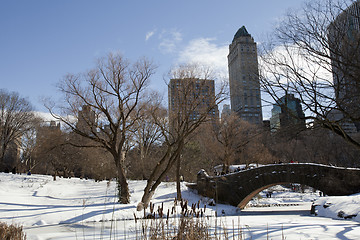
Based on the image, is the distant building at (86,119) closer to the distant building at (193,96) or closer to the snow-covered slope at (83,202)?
the snow-covered slope at (83,202)

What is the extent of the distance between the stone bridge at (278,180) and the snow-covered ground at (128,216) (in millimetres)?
1306

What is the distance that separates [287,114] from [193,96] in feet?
25.1

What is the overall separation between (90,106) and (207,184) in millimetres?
13574

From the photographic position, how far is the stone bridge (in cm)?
2055

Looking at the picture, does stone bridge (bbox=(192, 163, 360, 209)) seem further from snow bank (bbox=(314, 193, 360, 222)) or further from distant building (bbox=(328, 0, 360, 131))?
distant building (bbox=(328, 0, 360, 131))

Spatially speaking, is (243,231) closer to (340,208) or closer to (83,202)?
(83,202)

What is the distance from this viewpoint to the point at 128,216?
1334 centimetres

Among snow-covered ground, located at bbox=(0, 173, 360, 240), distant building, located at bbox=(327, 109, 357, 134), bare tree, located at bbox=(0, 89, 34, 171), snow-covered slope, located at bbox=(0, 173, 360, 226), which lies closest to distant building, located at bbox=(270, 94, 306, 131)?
distant building, located at bbox=(327, 109, 357, 134)

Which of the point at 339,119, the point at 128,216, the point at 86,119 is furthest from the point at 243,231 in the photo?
the point at 86,119

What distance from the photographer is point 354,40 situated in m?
8.47

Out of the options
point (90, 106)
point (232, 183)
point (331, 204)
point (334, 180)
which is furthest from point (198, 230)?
point (232, 183)

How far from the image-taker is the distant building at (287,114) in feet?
32.9

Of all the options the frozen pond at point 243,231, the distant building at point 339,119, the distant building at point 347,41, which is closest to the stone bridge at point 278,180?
the distant building at point 339,119

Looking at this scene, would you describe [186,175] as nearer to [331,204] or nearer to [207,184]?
[207,184]
